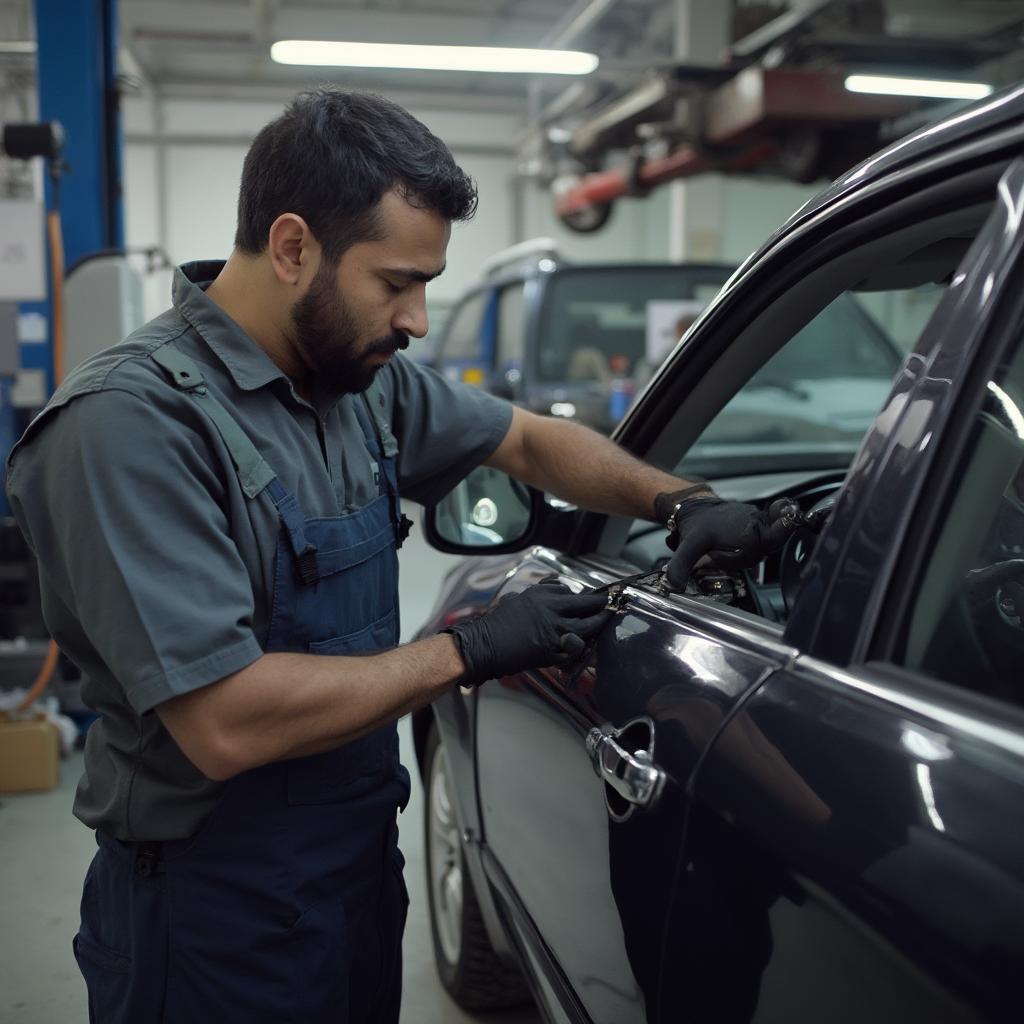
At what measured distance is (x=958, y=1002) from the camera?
2.42 ft

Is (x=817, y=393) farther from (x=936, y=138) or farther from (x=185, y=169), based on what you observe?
(x=185, y=169)

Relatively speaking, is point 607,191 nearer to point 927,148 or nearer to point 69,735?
point 69,735

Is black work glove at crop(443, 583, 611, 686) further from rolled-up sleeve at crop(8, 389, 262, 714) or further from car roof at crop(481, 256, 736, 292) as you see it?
car roof at crop(481, 256, 736, 292)

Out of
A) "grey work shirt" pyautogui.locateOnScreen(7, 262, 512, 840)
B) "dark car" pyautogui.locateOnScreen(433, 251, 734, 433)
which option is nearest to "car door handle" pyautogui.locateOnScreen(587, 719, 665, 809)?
"grey work shirt" pyautogui.locateOnScreen(7, 262, 512, 840)

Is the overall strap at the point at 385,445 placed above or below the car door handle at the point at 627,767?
above

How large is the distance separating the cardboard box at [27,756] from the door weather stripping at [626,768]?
296 cm

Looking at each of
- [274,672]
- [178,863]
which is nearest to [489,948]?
[178,863]

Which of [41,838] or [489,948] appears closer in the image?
[489,948]

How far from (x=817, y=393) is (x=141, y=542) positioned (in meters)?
4.11

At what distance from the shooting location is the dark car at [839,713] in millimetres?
801

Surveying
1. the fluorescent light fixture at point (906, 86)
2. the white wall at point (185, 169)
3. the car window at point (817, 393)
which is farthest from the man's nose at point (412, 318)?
the white wall at point (185, 169)

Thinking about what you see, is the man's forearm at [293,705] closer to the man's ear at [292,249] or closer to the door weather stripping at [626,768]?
the door weather stripping at [626,768]

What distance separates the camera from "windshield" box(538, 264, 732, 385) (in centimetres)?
629

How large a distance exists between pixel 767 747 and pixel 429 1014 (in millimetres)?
1756
